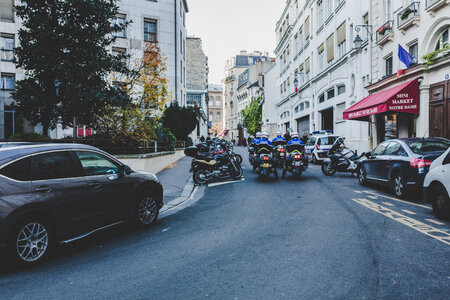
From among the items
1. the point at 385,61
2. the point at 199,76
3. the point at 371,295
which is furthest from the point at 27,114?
the point at 199,76

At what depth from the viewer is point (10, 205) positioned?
4008 millimetres

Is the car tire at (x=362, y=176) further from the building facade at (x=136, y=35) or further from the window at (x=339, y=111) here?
the building facade at (x=136, y=35)

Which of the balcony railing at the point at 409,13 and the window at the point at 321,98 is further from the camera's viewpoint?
the window at the point at 321,98

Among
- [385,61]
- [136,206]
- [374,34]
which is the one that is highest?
[374,34]

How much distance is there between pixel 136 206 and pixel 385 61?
57.0 ft

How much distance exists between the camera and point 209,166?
1252cm

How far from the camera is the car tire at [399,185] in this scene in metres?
8.64

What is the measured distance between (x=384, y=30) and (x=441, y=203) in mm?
14546

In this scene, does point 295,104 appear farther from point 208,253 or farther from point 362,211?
point 208,253

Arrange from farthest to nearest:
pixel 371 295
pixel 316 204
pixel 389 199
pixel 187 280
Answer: pixel 389 199 < pixel 316 204 < pixel 187 280 < pixel 371 295

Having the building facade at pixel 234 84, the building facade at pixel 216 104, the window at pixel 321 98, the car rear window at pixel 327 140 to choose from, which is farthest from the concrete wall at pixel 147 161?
the building facade at pixel 216 104

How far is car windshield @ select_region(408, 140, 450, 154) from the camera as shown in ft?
27.8

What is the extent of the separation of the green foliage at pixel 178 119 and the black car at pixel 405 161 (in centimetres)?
1623

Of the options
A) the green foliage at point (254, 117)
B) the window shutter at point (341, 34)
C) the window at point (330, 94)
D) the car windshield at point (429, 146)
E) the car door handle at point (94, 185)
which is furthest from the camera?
the green foliage at point (254, 117)
